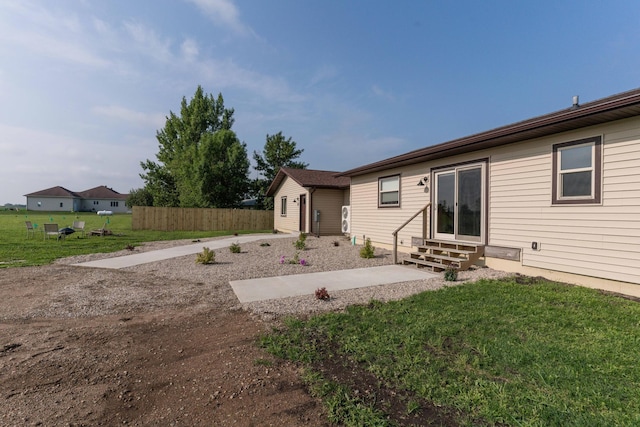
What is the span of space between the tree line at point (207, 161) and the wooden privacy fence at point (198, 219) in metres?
5.03

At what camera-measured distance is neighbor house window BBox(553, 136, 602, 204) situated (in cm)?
527

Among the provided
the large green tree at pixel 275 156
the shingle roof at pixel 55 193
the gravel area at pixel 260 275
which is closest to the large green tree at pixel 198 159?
the large green tree at pixel 275 156

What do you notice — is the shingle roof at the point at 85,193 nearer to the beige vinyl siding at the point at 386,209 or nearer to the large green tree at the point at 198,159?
the large green tree at the point at 198,159

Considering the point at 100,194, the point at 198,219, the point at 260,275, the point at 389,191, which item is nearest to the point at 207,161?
the point at 198,219

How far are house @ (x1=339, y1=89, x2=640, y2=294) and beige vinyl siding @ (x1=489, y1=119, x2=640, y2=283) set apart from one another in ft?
0.04

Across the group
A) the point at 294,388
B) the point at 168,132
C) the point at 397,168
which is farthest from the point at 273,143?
the point at 294,388

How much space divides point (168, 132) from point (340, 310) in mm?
32685

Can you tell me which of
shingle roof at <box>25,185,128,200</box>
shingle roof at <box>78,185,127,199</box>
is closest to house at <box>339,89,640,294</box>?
shingle roof at <box>25,185,128,200</box>

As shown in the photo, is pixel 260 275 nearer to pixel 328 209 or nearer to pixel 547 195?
pixel 547 195

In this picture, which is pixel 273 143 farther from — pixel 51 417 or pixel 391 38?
pixel 51 417

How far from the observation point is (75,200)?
61562mm

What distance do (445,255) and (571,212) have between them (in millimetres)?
2719

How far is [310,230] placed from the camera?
16141 millimetres

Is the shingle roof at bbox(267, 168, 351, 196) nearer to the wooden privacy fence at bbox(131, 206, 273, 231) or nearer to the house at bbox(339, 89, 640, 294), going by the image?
the wooden privacy fence at bbox(131, 206, 273, 231)
